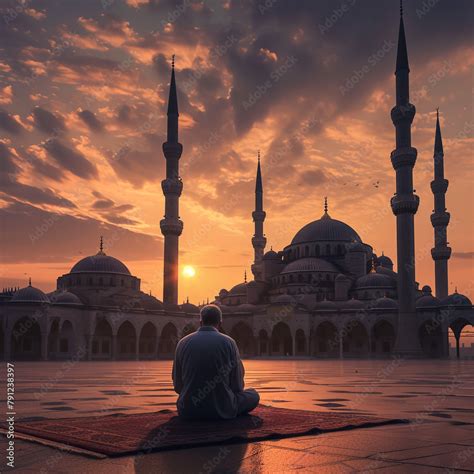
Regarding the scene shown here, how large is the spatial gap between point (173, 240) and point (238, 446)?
2067 inches

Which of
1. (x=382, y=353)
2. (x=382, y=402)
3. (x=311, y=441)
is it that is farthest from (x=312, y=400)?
(x=382, y=353)

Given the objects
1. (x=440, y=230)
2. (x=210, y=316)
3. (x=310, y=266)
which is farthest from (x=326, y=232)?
(x=210, y=316)

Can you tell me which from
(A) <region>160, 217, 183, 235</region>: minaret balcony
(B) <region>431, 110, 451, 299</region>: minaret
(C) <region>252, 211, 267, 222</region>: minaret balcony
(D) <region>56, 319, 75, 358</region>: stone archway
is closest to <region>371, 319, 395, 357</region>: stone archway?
(B) <region>431, 110, 451, 299</region>: minaret

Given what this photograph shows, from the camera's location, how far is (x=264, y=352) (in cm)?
6800

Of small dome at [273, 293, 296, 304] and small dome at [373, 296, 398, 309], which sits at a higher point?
small dome at [273, 293, 296, 304]

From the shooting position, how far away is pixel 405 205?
47562 millimetres

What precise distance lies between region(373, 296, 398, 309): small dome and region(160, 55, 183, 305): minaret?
20490mm

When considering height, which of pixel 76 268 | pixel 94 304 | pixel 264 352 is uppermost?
pixel 76 268

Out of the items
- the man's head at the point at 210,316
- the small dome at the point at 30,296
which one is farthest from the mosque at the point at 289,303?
the man's head at the point at 210,316

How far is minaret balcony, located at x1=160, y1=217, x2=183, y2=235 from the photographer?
2231 inches

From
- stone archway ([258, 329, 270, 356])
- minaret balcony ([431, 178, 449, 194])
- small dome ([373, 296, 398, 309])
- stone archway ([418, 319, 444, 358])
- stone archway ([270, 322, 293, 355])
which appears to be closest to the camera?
stone archway ([418, 319, 444, 358])

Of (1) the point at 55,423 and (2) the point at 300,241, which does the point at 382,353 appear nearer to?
(2) the point at 300,241

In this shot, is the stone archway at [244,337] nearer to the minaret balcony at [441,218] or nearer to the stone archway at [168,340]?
the stone archway at [168,340]

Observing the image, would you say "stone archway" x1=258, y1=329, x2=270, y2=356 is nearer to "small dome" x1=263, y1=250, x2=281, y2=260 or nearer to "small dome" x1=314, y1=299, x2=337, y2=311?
"small dome" x1=314, y1=299, x2=337, y2=311
